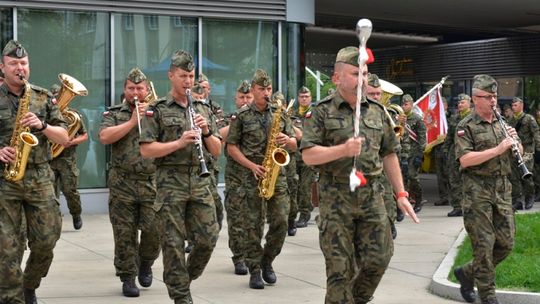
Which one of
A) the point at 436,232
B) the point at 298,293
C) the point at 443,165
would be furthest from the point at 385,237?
the point at 443,165

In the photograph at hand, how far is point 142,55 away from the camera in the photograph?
1917cm

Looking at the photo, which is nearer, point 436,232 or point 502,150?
point 502,150

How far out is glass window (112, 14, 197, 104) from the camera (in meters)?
18.9

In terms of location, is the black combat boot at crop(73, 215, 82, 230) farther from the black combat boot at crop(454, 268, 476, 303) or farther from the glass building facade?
the black combat boot at crop(454, 268, 476, 303)

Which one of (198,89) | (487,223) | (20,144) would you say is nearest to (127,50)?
(198,89)

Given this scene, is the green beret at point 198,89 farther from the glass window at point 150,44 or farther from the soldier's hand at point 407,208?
the glass window at point 150,44

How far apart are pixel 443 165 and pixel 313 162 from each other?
14.2 metres

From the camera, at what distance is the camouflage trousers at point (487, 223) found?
9086 millimetres

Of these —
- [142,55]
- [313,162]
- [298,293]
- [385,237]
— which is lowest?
[298,293]

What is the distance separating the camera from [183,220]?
820 centimetres

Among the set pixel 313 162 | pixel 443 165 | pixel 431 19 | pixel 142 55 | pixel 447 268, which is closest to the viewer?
pixel 313 162

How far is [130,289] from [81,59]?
9512 mm

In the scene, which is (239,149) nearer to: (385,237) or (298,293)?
(298,293)

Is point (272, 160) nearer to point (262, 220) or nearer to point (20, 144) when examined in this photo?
point (262, 220)
